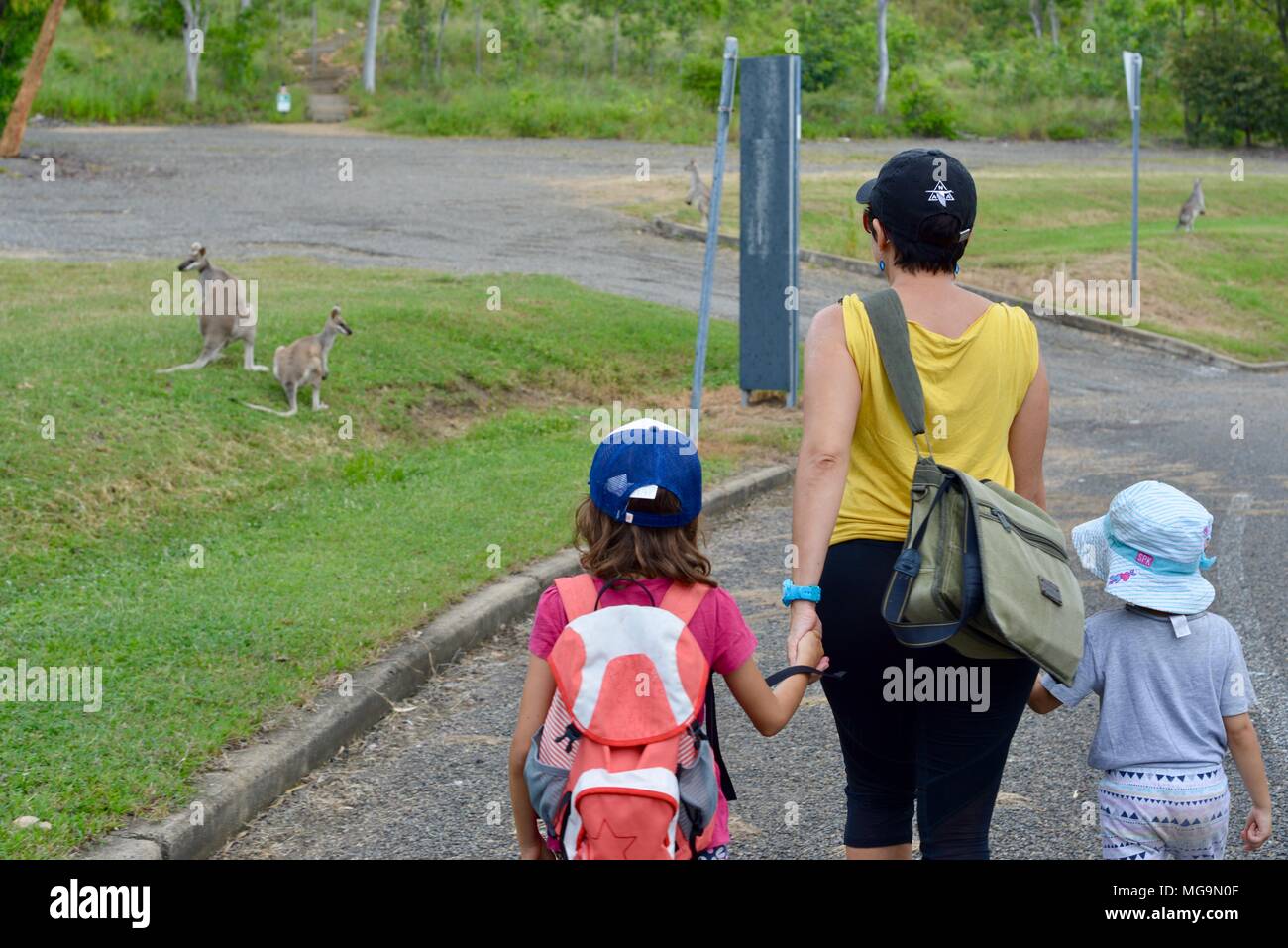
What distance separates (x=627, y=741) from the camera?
2.88m

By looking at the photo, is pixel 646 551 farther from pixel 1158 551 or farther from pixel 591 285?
pixel 591 285

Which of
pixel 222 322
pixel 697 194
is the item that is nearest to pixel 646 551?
pixel 222 322

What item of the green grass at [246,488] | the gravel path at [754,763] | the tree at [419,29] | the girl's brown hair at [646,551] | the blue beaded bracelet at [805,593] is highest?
the tree at [419,29]

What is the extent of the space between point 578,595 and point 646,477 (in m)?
0.29

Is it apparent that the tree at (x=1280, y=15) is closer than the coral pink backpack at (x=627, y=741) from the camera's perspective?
No

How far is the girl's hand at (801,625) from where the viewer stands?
10.1 ft

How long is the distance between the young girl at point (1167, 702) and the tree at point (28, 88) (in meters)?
29.1

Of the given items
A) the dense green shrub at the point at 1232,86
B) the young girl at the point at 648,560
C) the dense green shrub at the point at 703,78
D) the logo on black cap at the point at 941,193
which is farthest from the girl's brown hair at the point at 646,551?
the dense green shrub at the point at 1232,86

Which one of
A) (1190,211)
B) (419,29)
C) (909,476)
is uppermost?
(419,29)

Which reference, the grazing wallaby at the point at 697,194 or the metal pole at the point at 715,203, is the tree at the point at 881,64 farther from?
the metal pole at the point at 715,203

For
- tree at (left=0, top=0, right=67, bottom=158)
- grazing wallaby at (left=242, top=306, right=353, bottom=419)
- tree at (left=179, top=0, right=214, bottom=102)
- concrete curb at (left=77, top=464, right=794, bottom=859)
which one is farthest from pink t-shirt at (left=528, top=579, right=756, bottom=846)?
tree at (left=179, top=0, right=214, bottom=102)
